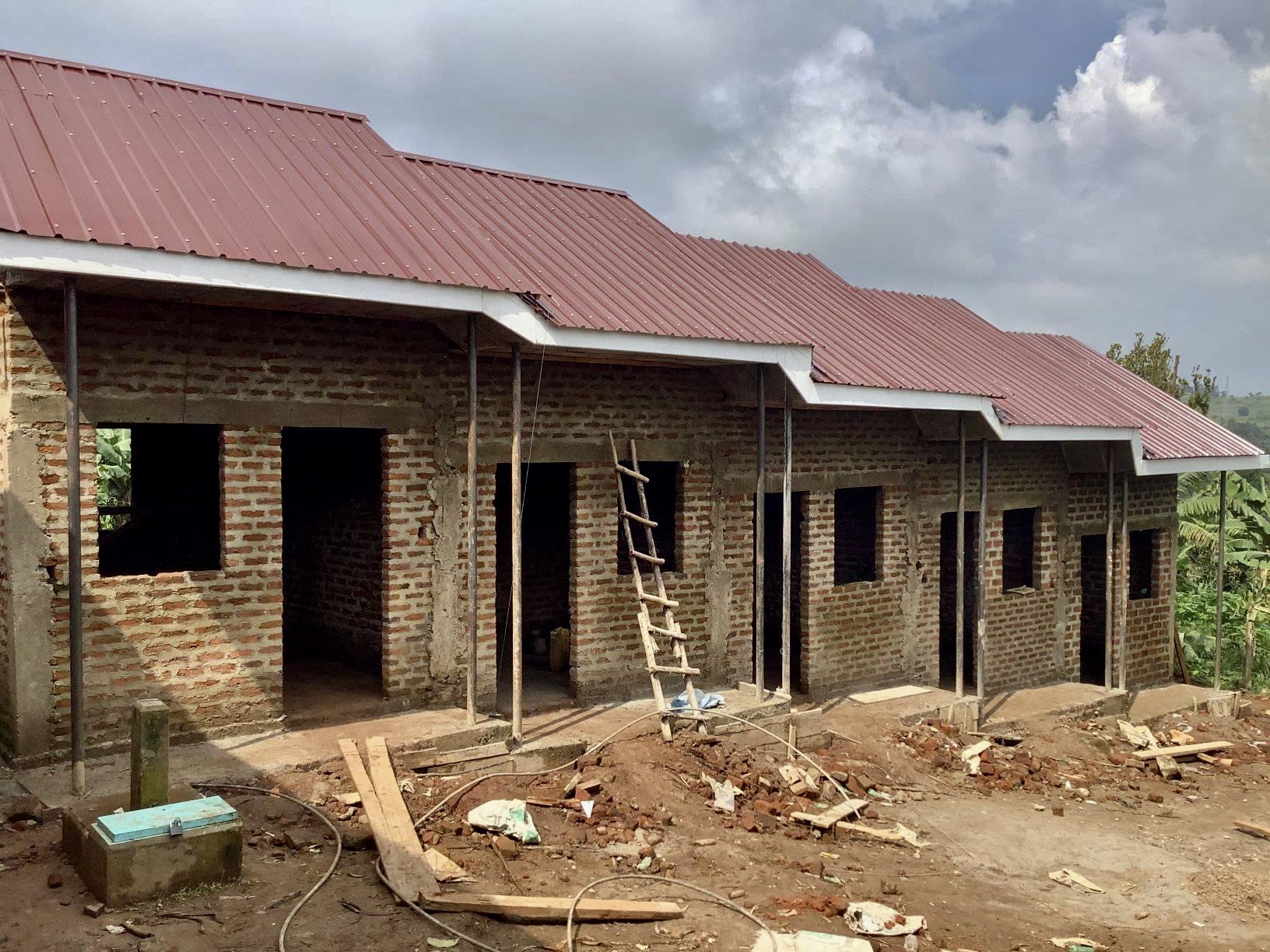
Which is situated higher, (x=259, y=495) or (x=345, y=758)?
(x=259, y=495)

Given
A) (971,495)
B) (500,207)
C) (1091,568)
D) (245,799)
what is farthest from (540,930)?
(1091,568)

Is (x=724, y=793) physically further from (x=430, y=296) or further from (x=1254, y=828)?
(x=1254, y=828)

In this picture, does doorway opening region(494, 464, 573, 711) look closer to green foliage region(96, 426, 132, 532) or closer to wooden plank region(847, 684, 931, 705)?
wooden plank region(847, 684, 931, 705)

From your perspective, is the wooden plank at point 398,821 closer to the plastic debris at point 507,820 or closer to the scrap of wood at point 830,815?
the plastic debris at point 507,820

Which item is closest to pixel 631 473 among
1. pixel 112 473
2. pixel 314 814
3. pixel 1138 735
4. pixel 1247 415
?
pixel 314 814

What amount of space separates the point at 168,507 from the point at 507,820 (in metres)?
7.56

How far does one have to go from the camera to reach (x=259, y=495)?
342 inches

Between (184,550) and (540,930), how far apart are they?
338 inches

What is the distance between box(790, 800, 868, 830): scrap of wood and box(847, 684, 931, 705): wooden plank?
3.12 metres

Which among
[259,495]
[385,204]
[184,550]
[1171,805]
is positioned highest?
[385,204]

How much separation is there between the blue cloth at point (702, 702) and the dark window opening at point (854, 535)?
15.0 feet

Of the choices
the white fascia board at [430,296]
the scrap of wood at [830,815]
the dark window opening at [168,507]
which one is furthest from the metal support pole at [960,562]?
the dark window opening at [168,507]

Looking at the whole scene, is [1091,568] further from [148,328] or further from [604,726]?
[148,328]

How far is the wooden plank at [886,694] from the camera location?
40.5 feet
